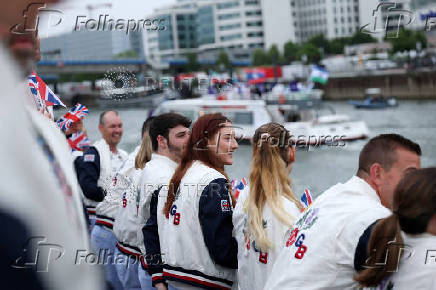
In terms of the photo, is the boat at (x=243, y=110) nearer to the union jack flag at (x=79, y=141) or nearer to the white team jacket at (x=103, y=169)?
the union jack flag at (x=79, y=141)

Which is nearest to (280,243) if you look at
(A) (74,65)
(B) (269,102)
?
(A) (74,65)

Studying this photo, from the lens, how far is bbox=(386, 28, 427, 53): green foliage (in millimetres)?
64137

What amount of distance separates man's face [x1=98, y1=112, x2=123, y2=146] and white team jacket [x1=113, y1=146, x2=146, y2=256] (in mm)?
999

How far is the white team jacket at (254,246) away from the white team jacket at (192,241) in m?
0.20

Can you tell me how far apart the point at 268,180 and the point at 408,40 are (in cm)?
6543

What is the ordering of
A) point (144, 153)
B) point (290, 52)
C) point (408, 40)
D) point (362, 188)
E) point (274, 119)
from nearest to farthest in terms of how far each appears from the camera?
point (362, 188) < point (144, 153) < point (274, 119) < point (408, 40) < point (290, 52)

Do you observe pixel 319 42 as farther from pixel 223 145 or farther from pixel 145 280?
pixel 223 145

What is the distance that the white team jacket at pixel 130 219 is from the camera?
174 inches

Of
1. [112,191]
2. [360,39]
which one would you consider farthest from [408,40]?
[112,191]

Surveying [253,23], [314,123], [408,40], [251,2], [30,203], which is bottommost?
[314,123]

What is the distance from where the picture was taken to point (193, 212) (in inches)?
140

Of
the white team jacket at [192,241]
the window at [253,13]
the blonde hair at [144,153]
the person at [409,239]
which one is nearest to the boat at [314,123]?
the blonde hair at [144,153]

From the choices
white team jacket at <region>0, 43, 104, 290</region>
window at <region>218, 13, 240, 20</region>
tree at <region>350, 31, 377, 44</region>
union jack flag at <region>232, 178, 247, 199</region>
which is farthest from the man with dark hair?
window at <region>218, 13, 240, 20</region>

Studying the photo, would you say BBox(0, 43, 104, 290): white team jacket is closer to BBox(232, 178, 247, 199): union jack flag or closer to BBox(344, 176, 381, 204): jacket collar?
BBox(344, 176, 381, 204): jacket collar
